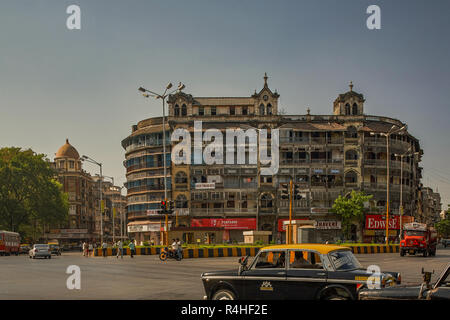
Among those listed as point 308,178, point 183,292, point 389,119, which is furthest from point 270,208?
point 183,292

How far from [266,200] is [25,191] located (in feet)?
114

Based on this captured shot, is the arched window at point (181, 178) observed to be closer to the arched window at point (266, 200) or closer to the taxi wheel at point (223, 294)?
the arched window at point (266, 200)

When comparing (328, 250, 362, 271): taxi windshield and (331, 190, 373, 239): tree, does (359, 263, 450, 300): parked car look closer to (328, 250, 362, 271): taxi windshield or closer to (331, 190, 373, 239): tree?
(328, 250, 362, 271): taxi windshield

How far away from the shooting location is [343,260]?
11.4m

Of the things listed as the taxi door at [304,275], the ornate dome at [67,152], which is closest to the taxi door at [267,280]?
the taxi door at [304,275]

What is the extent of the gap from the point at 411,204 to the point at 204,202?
30.7 metres

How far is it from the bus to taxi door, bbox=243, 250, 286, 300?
57088 millimetres

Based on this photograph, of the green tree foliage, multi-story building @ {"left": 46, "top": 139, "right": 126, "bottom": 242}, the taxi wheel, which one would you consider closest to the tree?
the green tree foliage

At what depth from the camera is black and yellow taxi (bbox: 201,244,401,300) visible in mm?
10828

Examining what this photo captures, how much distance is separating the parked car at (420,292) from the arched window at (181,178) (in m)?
69.3

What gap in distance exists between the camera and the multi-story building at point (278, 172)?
7550 cm

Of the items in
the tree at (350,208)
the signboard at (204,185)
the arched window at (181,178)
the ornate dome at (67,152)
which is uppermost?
the ornate dome at (67,152)

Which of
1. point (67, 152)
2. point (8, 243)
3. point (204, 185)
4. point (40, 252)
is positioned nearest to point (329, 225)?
point (204, 185)
